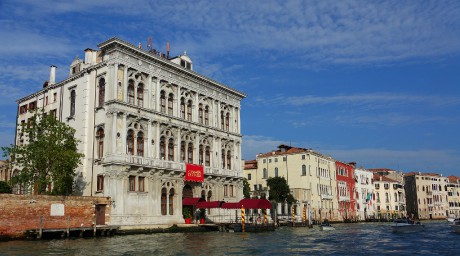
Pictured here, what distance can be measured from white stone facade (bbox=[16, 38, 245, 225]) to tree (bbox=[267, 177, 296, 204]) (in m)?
11.7

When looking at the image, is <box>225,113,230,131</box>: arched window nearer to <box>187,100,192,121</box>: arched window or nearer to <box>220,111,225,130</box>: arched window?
<box>220,111,225,130</box>: arched window

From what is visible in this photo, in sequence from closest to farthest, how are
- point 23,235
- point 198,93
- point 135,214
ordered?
point 23,235 < point 135,214 < point 198,93

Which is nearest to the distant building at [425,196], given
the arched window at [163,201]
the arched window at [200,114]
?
the arched window at [200,114]

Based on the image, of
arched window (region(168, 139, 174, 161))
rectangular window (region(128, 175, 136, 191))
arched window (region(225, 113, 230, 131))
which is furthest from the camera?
arched window (region(225, 113, 230, 131))

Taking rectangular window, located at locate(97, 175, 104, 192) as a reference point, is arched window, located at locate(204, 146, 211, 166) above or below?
above

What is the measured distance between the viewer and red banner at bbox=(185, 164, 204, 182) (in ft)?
138

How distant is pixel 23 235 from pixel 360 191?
224 feet

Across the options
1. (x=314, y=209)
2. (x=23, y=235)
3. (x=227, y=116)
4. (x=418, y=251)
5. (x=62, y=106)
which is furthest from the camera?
(x=314, y=209)

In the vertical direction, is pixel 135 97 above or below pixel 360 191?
above

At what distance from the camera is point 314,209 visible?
6538cm

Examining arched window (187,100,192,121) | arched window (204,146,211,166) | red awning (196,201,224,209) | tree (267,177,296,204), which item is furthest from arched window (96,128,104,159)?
tree (267,177,296,204)

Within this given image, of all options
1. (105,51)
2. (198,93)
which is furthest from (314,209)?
(105,51)

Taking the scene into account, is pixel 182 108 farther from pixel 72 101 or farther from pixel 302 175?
pixel 302 175

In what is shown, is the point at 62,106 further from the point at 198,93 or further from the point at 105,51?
the point at 198,93
